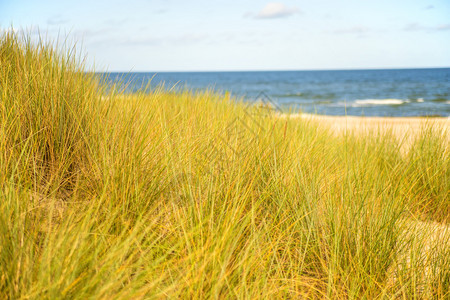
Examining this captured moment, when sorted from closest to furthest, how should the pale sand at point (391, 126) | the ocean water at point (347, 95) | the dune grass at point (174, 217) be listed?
the dune grass at point (174, 217) < the pale sand at point (391, 126) < the ocean water at point (347, 95)

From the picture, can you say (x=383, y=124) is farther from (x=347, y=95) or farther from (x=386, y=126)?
(x=347, y=95)

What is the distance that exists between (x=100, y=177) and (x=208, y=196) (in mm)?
530

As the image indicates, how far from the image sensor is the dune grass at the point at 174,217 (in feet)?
3.77

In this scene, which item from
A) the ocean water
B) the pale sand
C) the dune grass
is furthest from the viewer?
the ocean water

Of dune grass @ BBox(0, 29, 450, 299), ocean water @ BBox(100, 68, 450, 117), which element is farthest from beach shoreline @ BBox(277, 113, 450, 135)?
dune grass @ BBox(0, 29, 450, 299)

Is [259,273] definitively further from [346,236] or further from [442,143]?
[442,143]

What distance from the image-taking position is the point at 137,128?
1929 mm

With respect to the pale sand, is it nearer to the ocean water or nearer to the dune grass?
the ocean water

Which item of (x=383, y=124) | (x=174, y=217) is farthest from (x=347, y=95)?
(x=174, y=217)

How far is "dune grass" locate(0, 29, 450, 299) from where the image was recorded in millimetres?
1148

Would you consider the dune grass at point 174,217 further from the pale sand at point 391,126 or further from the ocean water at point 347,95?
the pale sand at point 391,126

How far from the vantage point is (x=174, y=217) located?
1623 millimetres

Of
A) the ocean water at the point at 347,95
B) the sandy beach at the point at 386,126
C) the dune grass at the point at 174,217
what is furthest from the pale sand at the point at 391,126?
the dune grass at the point at 174,217

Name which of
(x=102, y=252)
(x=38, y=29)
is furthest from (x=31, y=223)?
(x=38, y=29)
